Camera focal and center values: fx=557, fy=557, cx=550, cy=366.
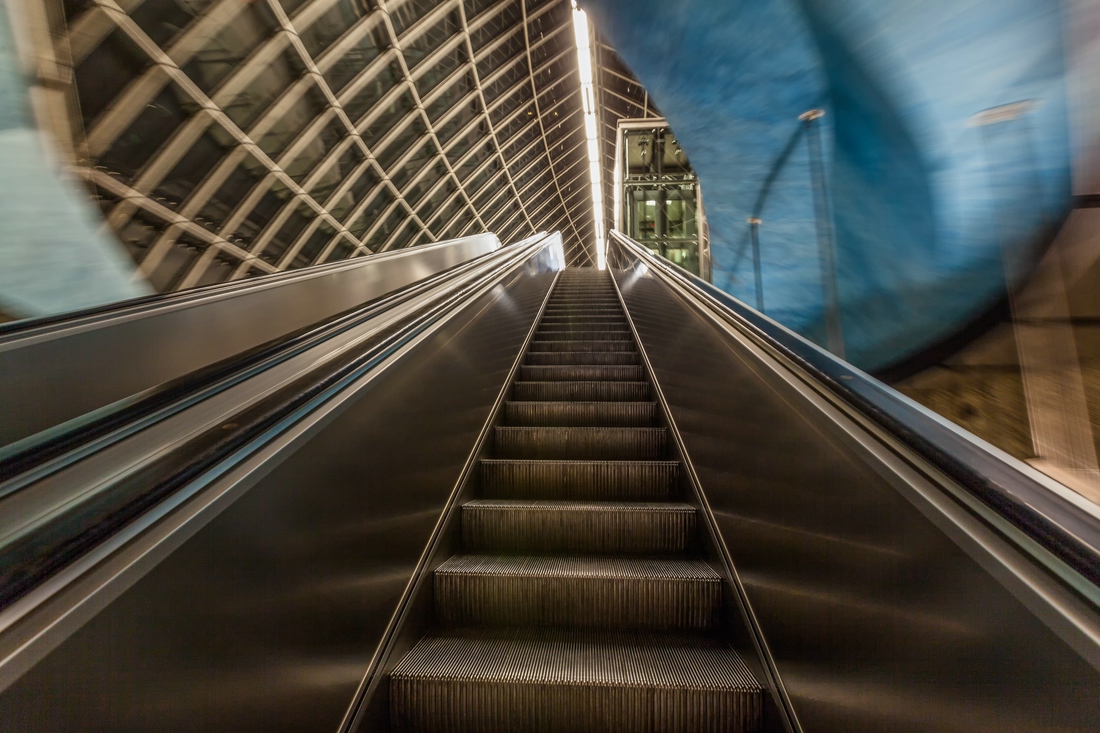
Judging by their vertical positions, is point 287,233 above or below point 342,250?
below

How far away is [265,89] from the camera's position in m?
13.0

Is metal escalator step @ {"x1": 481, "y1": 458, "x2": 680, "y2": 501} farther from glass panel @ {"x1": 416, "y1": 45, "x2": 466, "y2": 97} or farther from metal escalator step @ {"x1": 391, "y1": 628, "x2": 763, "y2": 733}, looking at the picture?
glass panel @ {"x1": 416, "y1": 45, "x2": 466, "y2": 97}

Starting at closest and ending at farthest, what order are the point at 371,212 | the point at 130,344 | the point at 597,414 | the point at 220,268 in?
the point at 130,344 → the point at 597,414 → the point at 220,268 → the point at 371,212

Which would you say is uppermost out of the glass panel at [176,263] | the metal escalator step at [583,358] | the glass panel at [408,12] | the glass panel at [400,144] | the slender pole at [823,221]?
the glass panel at [408,12]

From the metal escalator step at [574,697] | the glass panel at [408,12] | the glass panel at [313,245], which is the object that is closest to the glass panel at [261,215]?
the glass panel at [313,245]

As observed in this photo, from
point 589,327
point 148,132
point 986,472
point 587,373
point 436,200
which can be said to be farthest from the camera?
point 436,200

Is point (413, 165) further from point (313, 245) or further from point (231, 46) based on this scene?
point (231, 46)

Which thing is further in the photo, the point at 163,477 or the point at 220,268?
the point at 220,268

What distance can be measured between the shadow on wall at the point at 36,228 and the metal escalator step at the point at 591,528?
359cm

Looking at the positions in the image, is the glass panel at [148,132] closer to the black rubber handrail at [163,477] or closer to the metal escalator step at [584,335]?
the metal escalator step at [584,335]

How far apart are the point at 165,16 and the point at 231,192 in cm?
430

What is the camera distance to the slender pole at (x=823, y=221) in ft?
16.0

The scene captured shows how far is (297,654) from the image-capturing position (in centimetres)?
126

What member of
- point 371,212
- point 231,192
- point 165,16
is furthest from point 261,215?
point 165,16
